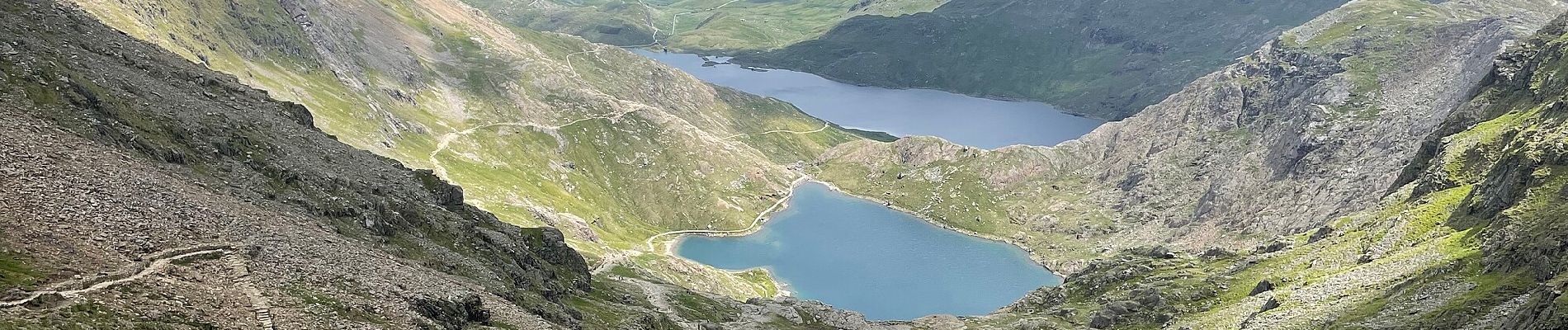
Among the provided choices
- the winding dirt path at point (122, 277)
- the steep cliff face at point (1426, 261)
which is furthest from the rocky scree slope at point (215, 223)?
the steep cliff face at point (1426, 261)

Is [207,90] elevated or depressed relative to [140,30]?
depressed

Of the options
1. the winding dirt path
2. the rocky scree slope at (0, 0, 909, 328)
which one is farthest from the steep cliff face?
the winding dirt path

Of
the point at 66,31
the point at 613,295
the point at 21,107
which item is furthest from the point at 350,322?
the point at 66,31

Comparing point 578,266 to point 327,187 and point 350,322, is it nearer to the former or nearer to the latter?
point 327,187

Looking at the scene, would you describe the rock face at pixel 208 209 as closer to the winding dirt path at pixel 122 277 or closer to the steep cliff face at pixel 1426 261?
the winding dirt path at pixel 122 277

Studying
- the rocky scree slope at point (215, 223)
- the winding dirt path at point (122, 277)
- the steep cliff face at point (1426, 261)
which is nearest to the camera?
the winding dirt path at point (122, 277)

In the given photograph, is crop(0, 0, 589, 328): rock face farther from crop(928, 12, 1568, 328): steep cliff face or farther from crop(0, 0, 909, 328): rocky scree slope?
crop(928, 12, 1568, 328): steep cliff face

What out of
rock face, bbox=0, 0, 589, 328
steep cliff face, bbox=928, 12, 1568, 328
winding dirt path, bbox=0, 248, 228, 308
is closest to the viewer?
winding dirt path, bbox=0, 248, 228, 308

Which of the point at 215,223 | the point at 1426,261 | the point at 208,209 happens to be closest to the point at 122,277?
the point at 215,223

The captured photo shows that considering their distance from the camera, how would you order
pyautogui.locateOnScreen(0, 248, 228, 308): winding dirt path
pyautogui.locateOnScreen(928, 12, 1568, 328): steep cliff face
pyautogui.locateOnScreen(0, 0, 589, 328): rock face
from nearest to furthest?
pyautogui.locateOnScreen(0, 248, 228, 308): winding dirt path → pyautogui.locateOnScreen(0, 0, 589, 328): rock face → pyautogui.locateOnScreen(928, 12, 1568, 328): steep cliff face
